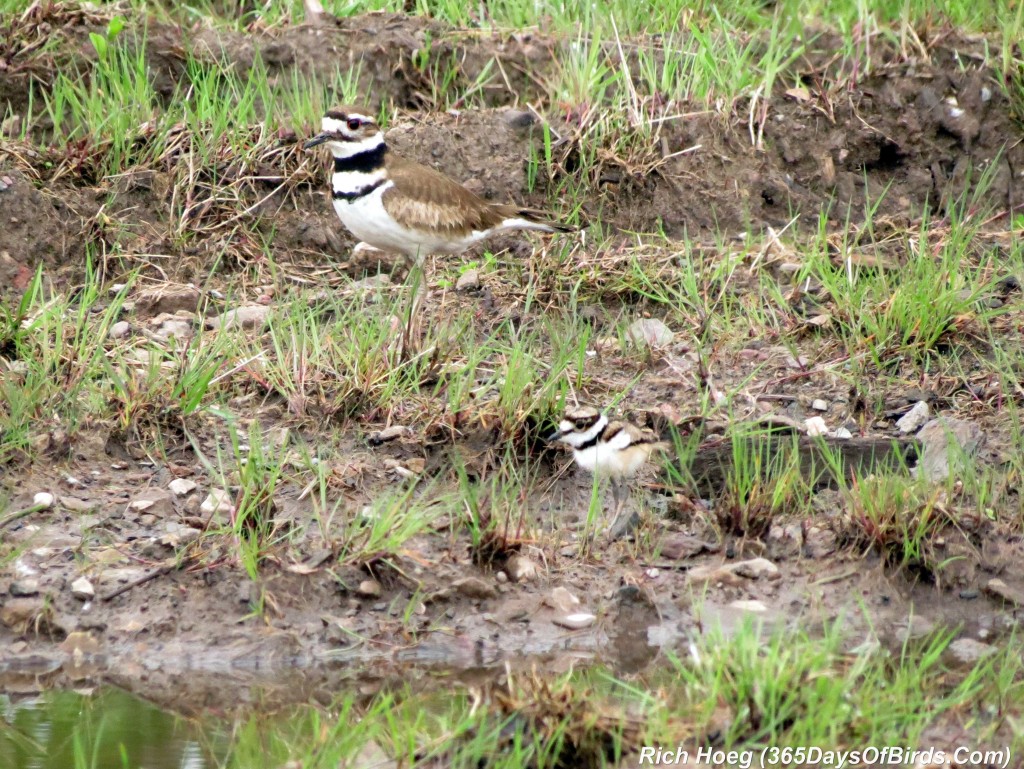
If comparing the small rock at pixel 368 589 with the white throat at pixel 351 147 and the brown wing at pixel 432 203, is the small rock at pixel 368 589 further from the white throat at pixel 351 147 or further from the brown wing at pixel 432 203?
the white throat at pixel 351 147

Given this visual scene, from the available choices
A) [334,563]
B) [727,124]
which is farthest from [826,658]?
[727,124]

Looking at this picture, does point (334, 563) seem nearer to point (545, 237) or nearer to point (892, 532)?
A: point (892, 532)

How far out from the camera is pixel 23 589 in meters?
5.37

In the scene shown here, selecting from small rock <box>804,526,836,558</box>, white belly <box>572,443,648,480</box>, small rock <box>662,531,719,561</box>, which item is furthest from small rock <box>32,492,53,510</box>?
small rock <box>804,526,836,558</box>

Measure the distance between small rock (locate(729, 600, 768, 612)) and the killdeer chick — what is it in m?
0.69

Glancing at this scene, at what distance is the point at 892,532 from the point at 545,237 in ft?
9.92

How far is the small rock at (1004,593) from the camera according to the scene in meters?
5.60

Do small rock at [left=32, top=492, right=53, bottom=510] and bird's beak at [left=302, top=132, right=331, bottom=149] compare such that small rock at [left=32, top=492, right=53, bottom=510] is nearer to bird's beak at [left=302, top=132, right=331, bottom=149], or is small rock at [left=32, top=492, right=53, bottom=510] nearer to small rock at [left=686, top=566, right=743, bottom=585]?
bird's beak at [left=302, top=132, right=331, bottom=149]

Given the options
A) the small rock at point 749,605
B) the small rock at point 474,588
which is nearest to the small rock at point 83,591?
the small rock at point 474,588

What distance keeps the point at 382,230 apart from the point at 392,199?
155 millimetres

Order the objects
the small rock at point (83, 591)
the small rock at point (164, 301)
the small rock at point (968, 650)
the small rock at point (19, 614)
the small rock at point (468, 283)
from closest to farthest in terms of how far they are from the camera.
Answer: the small rock at point (968, 650) → the small rock at point (19, 614) → the small rock at point (83, 591) → the small rock at point (164, 301) → the small rock at point (468, 283)

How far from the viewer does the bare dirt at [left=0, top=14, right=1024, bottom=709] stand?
5316mm

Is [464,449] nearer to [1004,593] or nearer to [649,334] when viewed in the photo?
[649,334]

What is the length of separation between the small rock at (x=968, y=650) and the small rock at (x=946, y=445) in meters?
0.71
